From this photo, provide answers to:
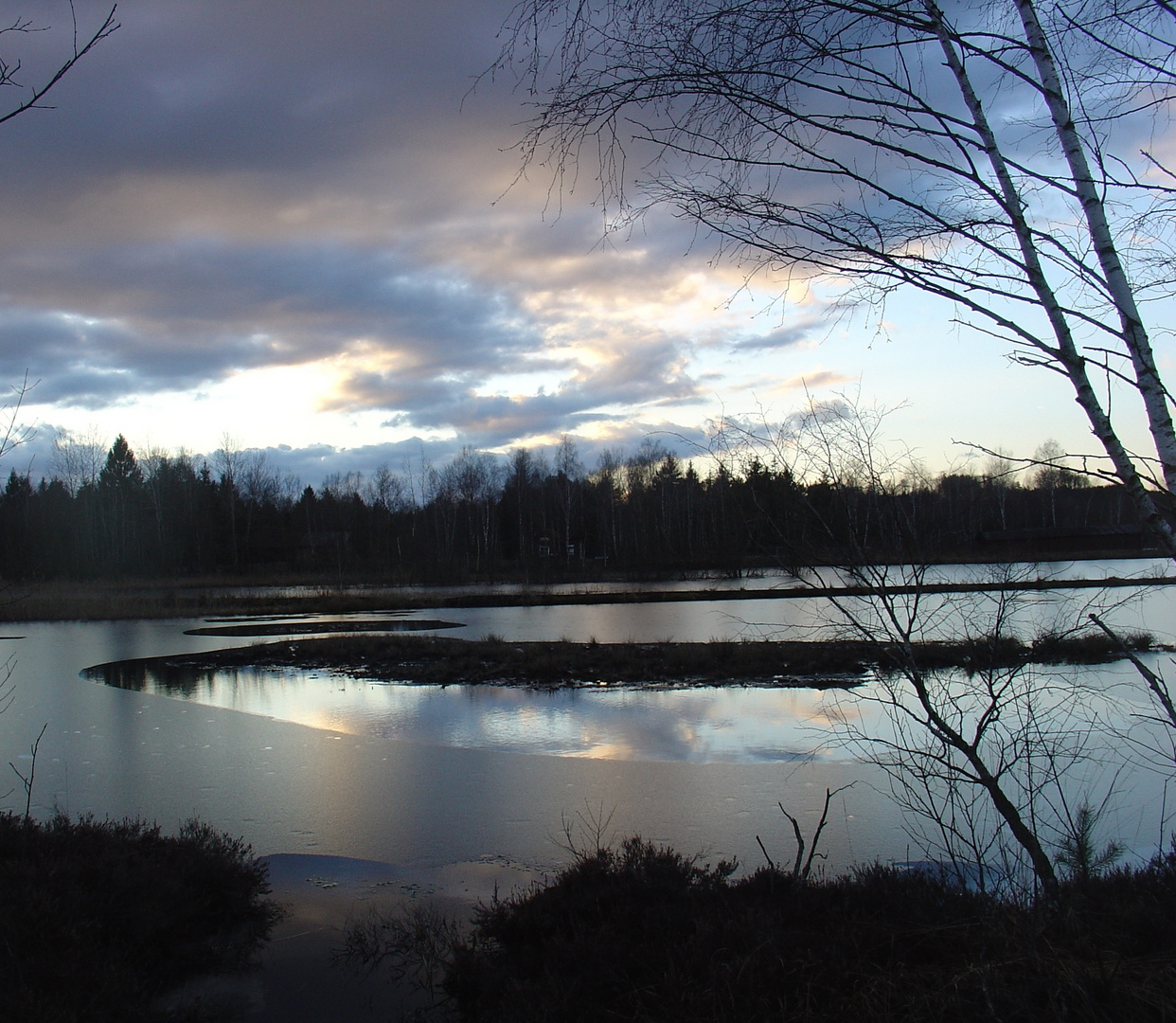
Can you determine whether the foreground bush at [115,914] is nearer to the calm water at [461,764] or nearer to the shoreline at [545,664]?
the calm water at [461,764]

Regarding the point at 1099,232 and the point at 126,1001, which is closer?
the point at 1099,232

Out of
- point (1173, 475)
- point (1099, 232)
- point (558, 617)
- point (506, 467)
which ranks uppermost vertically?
point (506, 467)

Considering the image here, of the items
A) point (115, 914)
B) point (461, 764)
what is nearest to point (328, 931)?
point (115, 914)

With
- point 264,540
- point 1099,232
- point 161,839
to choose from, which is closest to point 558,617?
point 161,839

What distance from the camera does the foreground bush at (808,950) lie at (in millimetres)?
3084

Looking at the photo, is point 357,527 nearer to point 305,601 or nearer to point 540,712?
point 305,601

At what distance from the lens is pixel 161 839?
695cm

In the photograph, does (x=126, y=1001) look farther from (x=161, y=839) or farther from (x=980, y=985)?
(x=980, y=985)

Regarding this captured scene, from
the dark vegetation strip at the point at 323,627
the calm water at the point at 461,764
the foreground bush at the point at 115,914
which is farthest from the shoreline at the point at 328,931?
the dark vegetation strip at the point at 323,627

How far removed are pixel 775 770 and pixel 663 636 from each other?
1608 cm

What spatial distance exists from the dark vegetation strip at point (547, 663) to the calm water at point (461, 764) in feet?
4.16

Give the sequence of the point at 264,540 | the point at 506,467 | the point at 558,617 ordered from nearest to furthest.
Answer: the point at 558,617 < the point at 264,540 < the point at 506,467

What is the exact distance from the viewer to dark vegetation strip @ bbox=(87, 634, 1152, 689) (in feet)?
63.5

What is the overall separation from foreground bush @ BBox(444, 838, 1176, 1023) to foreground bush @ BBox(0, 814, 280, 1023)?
185 centimetres
